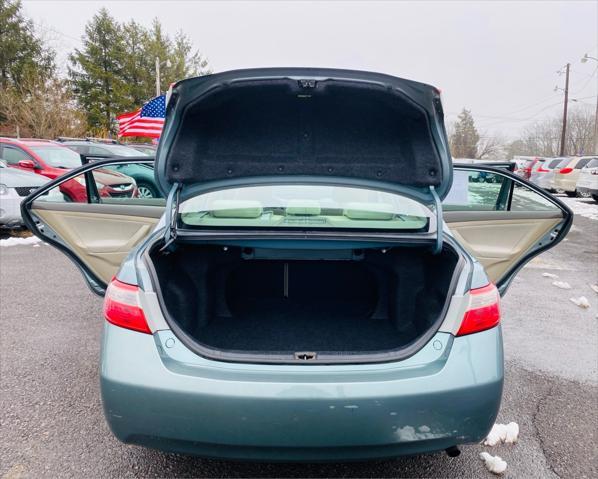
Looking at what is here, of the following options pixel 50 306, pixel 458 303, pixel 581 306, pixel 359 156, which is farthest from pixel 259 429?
pixel 581 306

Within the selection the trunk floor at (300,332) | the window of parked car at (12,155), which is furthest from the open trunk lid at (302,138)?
the window of parked car at (12,155)

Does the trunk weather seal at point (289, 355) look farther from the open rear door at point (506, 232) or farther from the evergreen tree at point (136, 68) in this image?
the evergreen tree at point (136, 68)

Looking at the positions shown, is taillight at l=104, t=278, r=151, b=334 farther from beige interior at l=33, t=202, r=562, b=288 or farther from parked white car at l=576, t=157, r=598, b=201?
parked white car at l=576, t=157, r=598, b=201

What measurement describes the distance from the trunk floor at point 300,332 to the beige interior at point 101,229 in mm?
1016

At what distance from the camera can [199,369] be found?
164 centimetres

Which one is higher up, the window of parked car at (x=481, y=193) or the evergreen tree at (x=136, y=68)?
the evergreen tree at (x=136, y=68)

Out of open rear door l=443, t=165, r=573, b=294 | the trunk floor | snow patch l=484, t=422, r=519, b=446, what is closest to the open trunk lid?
the trunk floor

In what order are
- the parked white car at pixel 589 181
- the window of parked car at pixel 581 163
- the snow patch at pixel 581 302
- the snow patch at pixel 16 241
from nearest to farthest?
the snow patch at pixel 581 302
the snow patch at pixel 16 241
the parked white car at pixel 589 181
the window of parked car at pixel 581 163

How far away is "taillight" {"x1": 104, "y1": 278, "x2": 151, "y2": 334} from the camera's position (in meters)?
1.73

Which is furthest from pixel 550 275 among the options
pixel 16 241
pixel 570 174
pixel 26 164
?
pixel 570 174

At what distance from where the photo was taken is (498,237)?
→ 320 centimetres

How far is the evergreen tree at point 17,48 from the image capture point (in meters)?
33.5

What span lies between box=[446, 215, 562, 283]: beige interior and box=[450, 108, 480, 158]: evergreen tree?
62.6 m

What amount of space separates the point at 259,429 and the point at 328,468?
722 millimetres
